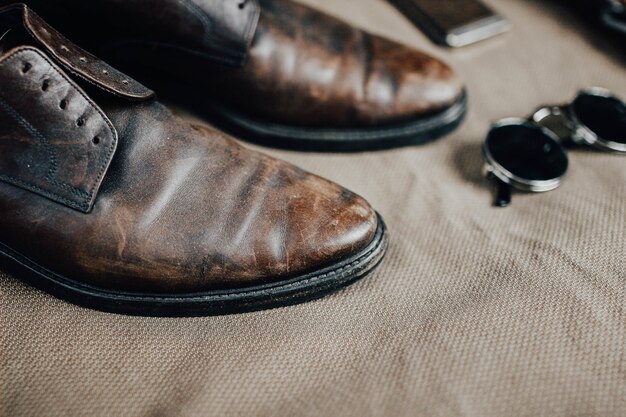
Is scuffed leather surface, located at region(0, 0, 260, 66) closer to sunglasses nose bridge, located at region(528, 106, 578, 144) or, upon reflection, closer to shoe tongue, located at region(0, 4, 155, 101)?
shoe tongue, located at region(0, 4, 155, 101)

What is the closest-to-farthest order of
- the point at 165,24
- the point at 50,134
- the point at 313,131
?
1. the point at 50,134
2. the point at 165,24
3. the point at 313,131

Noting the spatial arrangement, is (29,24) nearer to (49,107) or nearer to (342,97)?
(49,107)

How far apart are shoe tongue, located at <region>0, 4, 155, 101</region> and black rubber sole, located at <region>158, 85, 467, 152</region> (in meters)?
0.24

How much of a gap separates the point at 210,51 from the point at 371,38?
1.00 feet

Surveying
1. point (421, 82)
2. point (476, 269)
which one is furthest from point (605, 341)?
point (421, 82)

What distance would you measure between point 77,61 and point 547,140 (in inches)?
28.4

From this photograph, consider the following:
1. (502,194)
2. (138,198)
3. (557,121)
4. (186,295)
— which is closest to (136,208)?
(138,198)

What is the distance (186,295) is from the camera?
659mm

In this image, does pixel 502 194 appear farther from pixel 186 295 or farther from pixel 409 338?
pixel 186 295

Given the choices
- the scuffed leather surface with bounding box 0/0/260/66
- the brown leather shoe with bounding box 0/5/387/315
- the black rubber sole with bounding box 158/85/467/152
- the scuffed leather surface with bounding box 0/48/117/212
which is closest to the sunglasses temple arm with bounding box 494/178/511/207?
the black rubber sole with bounding box 158/85/467/152

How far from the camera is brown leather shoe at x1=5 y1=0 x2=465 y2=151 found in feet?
2.65

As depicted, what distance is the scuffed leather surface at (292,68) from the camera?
0.81 meters

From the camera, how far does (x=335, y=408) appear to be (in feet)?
1.99

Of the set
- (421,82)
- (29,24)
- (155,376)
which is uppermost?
(29,24)
